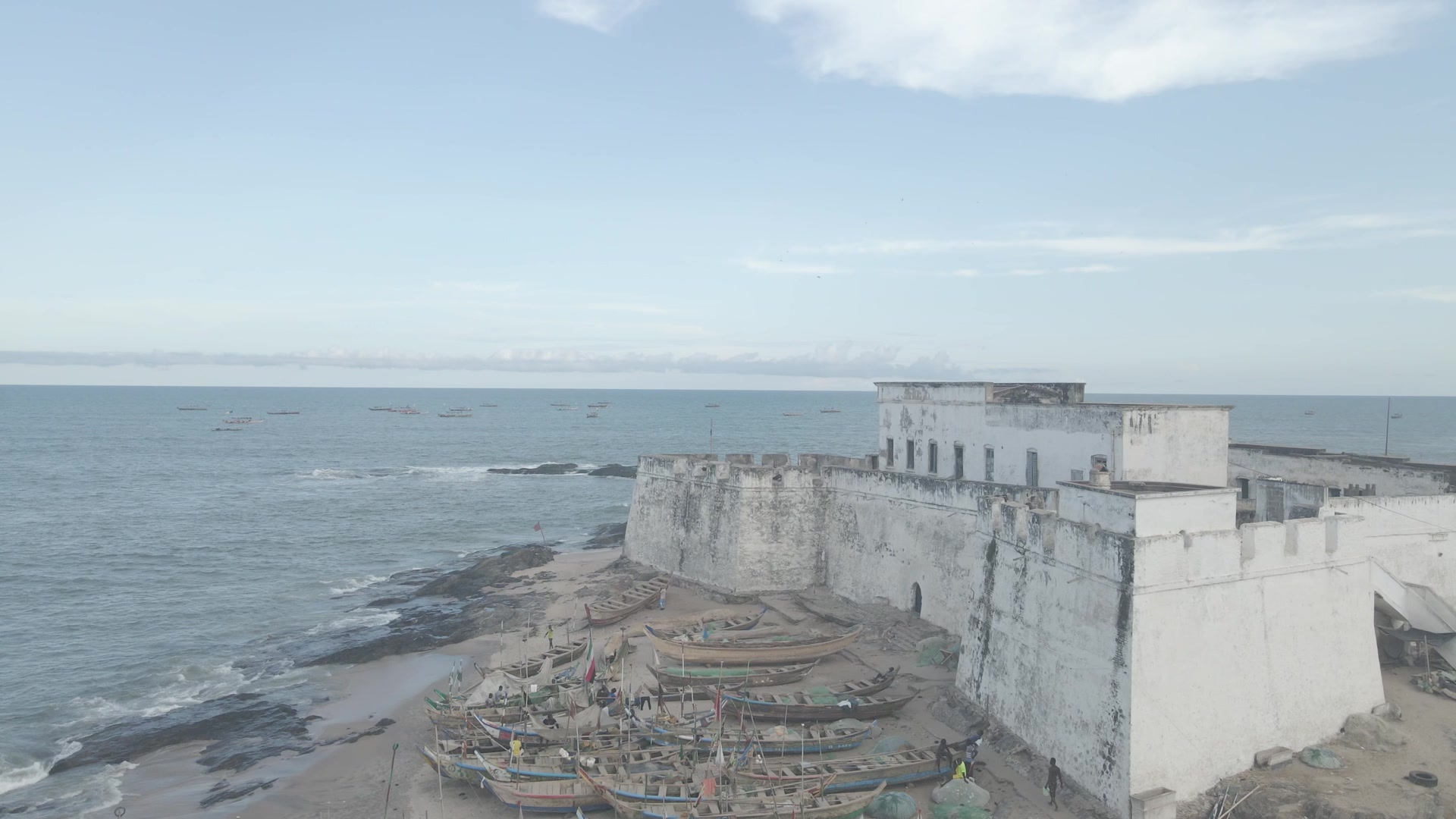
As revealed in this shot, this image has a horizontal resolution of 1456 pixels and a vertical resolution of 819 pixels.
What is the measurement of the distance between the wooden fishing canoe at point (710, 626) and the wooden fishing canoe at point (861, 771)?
8448 millimetres

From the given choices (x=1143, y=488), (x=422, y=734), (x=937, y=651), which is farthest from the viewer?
(x=937, y=651)

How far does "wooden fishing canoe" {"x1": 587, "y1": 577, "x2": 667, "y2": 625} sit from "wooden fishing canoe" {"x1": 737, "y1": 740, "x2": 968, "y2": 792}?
13.1 meters

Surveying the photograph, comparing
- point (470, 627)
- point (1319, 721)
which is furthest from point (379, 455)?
point (1319, 721)

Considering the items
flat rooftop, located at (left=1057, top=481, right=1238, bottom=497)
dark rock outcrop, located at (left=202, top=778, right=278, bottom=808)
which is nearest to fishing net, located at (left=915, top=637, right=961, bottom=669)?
flat rooftop, located at (left=1057, top=481, right=1238, bottom=497)

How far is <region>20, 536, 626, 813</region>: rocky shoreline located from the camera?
23344 mm

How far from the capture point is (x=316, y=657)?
101ft

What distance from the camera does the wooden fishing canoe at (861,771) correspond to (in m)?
18.2

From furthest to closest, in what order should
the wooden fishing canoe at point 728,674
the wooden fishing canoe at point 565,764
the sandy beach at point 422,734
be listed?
the wooden fishing canoe at point 728,674 → the sandy beach at point 422,734 → the wooden fishing canoe at point 565,764

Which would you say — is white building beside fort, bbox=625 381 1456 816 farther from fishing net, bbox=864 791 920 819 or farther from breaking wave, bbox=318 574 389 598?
breaking wave, bbox=318 574 389 598

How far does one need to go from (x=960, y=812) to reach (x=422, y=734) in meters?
14.3

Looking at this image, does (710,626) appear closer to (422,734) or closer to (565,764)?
(422,734)

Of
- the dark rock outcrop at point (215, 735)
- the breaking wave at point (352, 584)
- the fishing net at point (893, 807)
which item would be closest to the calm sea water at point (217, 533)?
the breaking wave at point (352, 584)

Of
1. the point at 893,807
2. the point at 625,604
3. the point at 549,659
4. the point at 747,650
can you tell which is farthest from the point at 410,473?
the point at 893,807

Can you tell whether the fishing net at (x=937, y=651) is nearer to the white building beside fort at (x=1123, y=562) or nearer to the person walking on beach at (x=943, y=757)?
the white building beside fort at (x=1123, y=562)
